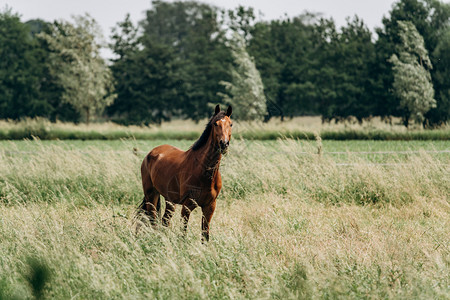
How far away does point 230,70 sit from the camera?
5747 centimetres

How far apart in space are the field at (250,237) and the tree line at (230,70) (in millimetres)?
30015

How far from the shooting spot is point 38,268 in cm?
238

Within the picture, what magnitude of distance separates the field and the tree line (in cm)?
3001

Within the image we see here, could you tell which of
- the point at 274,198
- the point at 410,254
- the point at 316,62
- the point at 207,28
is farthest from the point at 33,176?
the point at 207,28

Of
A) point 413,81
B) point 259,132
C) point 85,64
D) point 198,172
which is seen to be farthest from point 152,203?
point 85,64

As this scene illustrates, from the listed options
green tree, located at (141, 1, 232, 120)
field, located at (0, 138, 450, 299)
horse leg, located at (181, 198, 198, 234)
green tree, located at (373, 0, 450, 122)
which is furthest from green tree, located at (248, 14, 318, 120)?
horse leg, located at (181, 198, 198, 234)

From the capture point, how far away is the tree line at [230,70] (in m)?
44.5

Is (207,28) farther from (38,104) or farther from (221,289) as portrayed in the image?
(221,289)

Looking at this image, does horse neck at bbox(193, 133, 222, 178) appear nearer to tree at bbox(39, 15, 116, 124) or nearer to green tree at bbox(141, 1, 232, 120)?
tree at bbox(39, 15, 116, 124)

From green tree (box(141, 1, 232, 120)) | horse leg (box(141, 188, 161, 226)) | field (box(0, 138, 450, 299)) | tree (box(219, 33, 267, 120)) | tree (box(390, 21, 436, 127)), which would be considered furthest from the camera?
green tree (box(141, 1, 232, 120))

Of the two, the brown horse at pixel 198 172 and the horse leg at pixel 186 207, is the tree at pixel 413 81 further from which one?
the horse leg at pixel 186 207

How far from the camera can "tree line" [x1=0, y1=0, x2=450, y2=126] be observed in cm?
4447

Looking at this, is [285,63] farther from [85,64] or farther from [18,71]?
[18,71]

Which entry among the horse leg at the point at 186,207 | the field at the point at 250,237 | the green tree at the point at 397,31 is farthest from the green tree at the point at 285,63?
the horse leg at the point at 186,207
